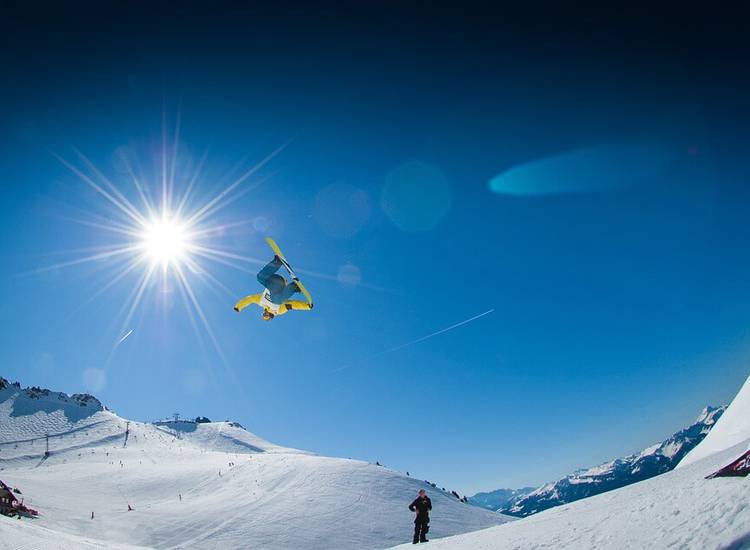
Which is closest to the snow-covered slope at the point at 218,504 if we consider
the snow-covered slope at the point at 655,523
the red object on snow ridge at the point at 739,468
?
the snow-covered slope at the point at 655,523

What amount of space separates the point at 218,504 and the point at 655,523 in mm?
27324

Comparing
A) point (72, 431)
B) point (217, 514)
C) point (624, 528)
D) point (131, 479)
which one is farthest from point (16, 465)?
point (624, 528)

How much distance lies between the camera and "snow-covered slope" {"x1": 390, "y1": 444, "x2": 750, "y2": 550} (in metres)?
4.99

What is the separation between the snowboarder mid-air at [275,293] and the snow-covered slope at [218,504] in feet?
26.9

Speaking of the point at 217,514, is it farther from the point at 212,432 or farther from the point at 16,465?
the point at 212,432

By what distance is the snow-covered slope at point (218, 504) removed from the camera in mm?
20062

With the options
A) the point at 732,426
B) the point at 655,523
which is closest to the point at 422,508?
the point at 655,523

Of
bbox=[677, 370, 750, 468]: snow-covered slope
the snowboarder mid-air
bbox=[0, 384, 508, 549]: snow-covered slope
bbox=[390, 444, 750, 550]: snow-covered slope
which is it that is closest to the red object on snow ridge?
bbox=[390, 444, 750, 550]: snow-covered slope

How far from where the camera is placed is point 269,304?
547 inches

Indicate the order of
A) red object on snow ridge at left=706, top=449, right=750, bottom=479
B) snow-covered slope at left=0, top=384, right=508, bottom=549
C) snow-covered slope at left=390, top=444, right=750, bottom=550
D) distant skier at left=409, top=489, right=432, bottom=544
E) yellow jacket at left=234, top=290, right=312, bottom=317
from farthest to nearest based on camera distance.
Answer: snow-covered slope at left=0, top=384, right=508, bottom=549
yellow jacket at left=234, top=290, right=312, bottom=317
distant skier at left=409, top=489, right=432, bottom=544
red object on snow ridge at left=706, top=449, right=750, bottom=479
snow-covered slope at left=390, top=444, right=750, bottom=550

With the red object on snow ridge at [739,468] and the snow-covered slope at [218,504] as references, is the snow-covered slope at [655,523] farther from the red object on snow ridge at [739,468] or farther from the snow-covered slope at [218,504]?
the snow-covered slope at [218,504]

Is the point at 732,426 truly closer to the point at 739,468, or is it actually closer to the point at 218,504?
the point at 739,468

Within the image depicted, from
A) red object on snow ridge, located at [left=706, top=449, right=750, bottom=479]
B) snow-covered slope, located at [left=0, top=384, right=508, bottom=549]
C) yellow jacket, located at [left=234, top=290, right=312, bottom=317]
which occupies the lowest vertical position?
red object on snow ridge, located at [left=706, top=449, right=750, bottom=479]

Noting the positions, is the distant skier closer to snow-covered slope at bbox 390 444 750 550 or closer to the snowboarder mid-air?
snow-covered slope at bbox 390 444 750 550
